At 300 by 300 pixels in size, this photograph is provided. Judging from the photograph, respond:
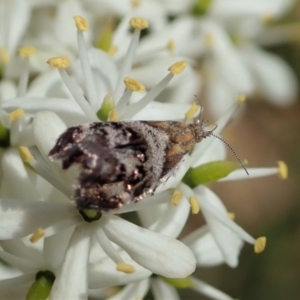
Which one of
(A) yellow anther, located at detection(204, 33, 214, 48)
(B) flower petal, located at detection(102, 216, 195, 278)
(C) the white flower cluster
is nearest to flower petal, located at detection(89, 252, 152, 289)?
(C) the white flower cluster

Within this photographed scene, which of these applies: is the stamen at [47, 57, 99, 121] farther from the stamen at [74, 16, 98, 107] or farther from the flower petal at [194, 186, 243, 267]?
the flower petal at [194, 186, 243, 267]

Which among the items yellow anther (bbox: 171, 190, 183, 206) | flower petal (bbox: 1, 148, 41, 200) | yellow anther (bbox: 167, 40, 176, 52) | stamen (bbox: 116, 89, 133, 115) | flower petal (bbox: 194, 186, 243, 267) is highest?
stamen (bbox: 116, 89, 133, 115)

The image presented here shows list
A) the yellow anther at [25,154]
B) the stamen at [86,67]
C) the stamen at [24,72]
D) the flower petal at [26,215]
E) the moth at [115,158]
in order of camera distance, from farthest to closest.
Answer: the stamen at [24,72]
the stamen at [86,67]
the yellow anther at [25,154]
the flower petal at [26,215]
the moth at [115,158]

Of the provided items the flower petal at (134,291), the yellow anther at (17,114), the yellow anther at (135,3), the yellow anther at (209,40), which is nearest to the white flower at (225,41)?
the yellow anther at (209,40)

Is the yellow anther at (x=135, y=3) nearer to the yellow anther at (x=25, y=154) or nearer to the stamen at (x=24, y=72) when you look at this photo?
the stamen at (x=24, y=72)

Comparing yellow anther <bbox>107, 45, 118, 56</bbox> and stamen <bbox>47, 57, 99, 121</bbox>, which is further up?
stamen <bbox>47, 57, 99, 121</bbox>

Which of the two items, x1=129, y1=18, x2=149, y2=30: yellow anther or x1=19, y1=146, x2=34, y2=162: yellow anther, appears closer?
x1=19, y1=146, x2=34, y2=162: yellow anther

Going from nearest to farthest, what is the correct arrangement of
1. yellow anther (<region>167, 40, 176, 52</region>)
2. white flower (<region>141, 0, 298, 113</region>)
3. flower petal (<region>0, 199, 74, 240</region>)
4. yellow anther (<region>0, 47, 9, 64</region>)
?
flower petal (<region>0, 199, 74, 240</region>) → yellow anther (<region>0, 47, 9, 64</region>) → yellow anther (<region>167, 40, 176, 52</region>) → white flower (<region>141, 0, 298, 113</region>)

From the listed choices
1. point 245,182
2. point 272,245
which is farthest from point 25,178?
point 245,182
